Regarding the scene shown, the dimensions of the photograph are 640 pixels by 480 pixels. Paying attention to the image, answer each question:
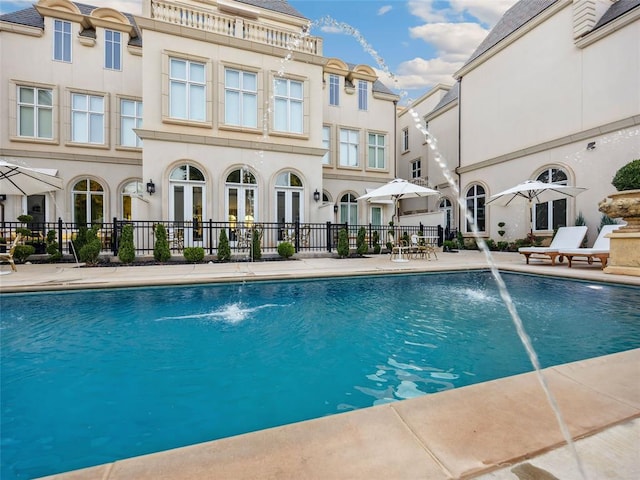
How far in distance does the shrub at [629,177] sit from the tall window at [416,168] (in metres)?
14.0

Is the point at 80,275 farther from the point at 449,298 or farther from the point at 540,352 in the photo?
the point at 540,352

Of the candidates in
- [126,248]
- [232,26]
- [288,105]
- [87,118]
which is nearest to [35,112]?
[87,118]

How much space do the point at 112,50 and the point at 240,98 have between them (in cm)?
738

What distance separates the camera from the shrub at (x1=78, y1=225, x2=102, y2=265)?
32.6 feet

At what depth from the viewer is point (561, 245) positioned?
441 inches

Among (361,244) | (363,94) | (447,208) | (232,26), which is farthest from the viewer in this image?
(447,208)

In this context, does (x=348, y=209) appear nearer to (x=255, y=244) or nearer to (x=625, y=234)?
(x=255, y=244)

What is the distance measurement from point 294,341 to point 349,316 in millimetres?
1390

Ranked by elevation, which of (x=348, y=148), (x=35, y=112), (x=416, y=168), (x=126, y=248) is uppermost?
(x=35, y=112)

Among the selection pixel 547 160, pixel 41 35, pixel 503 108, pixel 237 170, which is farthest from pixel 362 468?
pixel 41 35

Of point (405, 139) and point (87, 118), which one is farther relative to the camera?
point (405, 139)

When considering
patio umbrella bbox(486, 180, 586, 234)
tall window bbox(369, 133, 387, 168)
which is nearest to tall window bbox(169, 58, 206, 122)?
tall window bbox(369, 133, 387, 168)

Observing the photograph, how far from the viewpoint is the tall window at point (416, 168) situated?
24375mm

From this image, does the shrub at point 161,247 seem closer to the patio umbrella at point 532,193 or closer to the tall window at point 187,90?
the tall window at point 187,90
